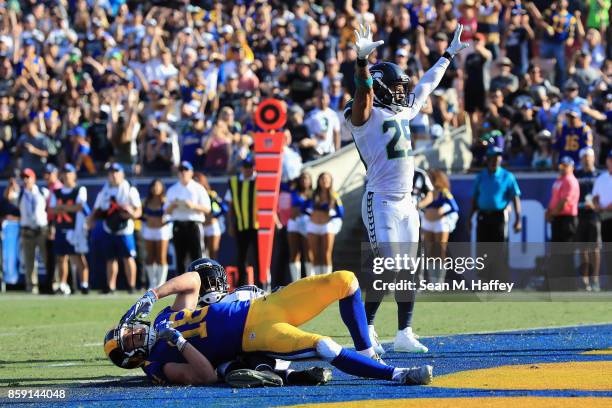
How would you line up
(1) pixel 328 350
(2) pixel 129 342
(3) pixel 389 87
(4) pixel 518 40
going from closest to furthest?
1. (1) pixel 328 350
2. (2) pixel 129 342
3. (3) pixel 389 87
4. (4) pixel 518 40

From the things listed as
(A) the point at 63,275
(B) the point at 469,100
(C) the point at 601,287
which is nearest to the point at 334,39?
(B) the point at 469,100

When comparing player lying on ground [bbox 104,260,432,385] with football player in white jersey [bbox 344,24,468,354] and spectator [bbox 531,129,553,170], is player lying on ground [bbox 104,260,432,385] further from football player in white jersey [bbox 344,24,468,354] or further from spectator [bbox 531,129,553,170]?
spectator [bbox 531,129,553,170]

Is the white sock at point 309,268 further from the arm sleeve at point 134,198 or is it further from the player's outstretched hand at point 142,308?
the player's outstretched hand at point 142,308

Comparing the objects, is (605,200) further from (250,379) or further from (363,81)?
(250,379)

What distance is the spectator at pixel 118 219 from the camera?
1862 centimetres

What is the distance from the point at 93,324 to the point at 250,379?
19.1 ft

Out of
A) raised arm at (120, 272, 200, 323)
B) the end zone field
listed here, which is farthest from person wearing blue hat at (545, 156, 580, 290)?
raised arm at (120, 272, 200, 323)

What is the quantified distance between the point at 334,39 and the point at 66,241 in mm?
6010

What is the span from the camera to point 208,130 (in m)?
20.3

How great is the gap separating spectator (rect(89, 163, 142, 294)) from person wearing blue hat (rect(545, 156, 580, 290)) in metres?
6.00

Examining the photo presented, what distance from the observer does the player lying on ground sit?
7.82 meters

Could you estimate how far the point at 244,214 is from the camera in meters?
18.1

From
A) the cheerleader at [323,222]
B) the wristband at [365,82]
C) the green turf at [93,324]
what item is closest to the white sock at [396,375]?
the wristband at [365,82]

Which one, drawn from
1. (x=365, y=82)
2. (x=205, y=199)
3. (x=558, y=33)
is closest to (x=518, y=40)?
(x=558, y=33)
